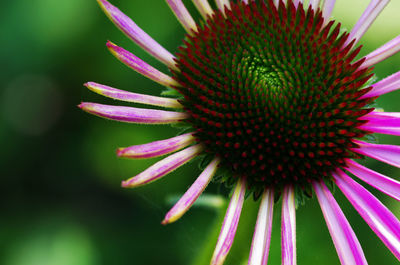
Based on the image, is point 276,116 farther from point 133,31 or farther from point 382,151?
point 133,31

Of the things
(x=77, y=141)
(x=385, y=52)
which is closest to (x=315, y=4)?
(x=385, y=52)

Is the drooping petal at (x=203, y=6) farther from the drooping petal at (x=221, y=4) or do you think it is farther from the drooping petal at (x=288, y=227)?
the drooping petal at (x=288, y=227)

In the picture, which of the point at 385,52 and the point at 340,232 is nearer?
the point at 340,232

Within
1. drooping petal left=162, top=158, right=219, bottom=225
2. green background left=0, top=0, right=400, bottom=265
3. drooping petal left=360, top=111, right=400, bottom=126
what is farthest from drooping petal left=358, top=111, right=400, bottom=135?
green background left=0, top=0, right=400, bottom=265

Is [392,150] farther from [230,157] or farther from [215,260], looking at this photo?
[215,260]

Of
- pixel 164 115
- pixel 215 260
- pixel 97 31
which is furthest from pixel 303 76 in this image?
pixel 97 31

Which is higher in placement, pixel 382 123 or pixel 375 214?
pixel 382 123

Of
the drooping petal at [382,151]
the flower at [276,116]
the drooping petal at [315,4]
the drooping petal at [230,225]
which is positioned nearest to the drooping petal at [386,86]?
the flower at [276,116]

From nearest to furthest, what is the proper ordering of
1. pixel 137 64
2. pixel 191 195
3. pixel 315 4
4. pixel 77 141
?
pixel 191 195 → pixel 137 64 → pixel 315 4 → pixel 77 141

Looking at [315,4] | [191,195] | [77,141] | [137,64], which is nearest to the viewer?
[191,195]
